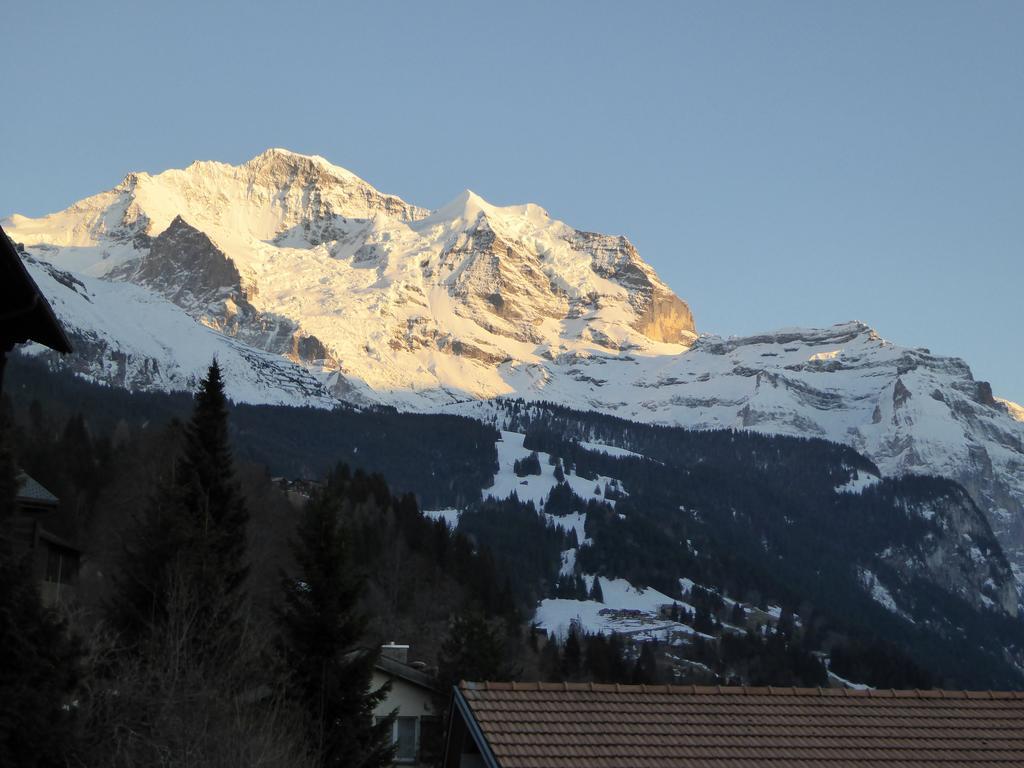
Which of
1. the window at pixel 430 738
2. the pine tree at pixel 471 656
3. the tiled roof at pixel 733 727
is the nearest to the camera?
the tiled roof at pixel 733 727

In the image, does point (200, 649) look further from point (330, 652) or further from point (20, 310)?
point (20, 310)

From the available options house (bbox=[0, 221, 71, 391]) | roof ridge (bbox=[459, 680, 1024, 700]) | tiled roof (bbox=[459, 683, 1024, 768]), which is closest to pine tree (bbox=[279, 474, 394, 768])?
roof ridge (bbox=[459, 680, 1024, 700])

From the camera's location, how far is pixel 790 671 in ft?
646

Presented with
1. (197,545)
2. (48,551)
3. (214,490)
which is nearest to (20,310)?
(197,545)

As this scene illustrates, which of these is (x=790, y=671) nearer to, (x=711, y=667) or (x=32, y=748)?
(x=711, y=667)

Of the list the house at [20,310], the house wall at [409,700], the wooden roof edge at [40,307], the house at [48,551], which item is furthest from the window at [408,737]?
the house at [20,310]

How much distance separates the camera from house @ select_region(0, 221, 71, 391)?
47.0 ft

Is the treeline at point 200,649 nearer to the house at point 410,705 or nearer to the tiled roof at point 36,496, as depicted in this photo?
the house at point 410,705

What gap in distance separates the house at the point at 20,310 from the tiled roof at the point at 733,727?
A: 9.03 metres

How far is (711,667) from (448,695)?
147774mm

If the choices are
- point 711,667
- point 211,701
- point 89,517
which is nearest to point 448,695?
point 211,701

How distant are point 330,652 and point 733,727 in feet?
47.5

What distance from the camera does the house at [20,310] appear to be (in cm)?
1431

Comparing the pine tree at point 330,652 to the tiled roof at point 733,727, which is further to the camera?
the pine tree at point 330,652
